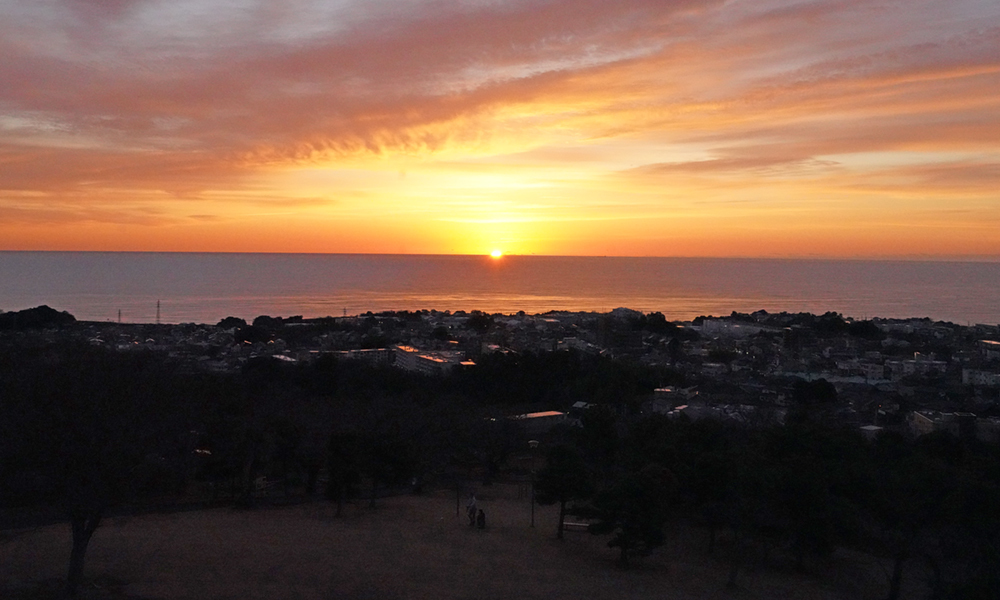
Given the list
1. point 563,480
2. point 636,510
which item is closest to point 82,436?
point 563,480

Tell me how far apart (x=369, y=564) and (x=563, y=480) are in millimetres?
2721

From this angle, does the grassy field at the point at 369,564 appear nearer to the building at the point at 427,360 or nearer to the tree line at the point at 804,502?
the tree line at the point at 804,502

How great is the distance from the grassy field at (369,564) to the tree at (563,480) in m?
0.62

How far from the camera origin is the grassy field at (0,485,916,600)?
7293 millimetres

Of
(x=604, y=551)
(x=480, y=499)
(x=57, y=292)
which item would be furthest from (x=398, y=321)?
(x=57, y=292)

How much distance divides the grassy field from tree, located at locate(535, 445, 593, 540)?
62 cm

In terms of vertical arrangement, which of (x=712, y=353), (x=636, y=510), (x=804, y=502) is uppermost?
(x=712, y=353)

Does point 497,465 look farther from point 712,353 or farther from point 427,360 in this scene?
point 712,353

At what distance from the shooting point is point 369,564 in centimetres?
809

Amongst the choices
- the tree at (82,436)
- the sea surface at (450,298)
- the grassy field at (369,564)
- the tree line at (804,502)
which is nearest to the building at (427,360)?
the grassy field at (369,564)

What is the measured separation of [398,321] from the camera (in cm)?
3875

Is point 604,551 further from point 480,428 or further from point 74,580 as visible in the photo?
point 74,580

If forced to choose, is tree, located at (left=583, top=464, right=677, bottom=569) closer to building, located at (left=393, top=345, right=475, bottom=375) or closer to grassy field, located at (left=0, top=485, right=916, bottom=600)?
grassy field, located at (left=0, top=485, right=916, bottom=600)

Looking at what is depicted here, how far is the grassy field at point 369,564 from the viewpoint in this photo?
7.29 metres
